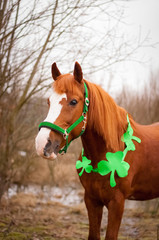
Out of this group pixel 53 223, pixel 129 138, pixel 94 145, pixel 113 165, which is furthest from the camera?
pixel 53 223

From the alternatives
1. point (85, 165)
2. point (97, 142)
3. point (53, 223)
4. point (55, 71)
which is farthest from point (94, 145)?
point (53, 223)

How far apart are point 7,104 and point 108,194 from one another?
3079 mm

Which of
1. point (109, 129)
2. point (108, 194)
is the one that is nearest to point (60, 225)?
point (108, 194)

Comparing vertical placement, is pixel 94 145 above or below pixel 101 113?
below

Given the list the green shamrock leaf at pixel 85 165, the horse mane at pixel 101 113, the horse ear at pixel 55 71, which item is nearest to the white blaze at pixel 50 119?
the horse mane at pixel 101 113

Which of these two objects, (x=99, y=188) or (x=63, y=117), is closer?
(x=63, y=117)

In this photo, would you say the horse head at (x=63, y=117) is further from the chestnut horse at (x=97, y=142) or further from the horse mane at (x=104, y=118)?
the horse mane at (x=104, y=118)

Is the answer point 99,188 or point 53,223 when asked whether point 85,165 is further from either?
point 53,223

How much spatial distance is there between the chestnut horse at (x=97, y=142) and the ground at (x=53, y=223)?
1.87m

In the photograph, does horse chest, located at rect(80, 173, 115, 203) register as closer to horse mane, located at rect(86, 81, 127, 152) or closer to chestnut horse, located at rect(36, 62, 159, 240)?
chestnut horse, located at rect(36, 62, 159, 240)

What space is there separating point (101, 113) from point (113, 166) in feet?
1.76

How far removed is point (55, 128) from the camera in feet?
6.14

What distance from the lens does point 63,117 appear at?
1.98m

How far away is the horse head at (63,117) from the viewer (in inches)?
72.2
